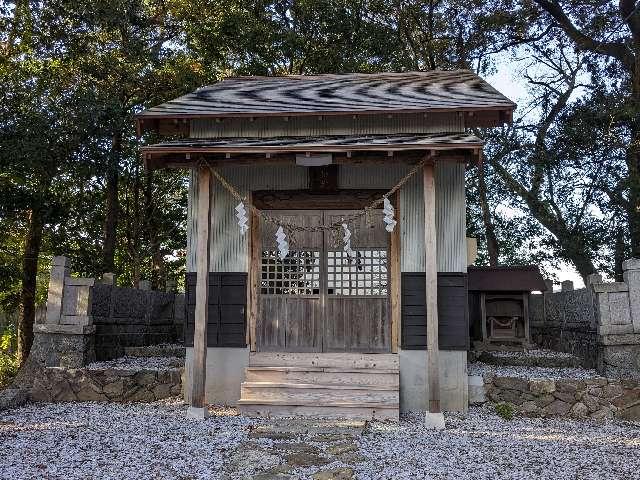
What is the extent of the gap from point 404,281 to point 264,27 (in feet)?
35.6

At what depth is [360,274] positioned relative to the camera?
958 cm

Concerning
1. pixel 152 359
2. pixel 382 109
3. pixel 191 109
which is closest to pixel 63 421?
pixel 152 359

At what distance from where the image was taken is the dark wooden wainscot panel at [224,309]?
925cm

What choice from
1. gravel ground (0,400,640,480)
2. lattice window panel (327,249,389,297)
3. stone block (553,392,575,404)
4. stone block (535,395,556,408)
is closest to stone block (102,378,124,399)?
gravel ground (0,400,640,480)

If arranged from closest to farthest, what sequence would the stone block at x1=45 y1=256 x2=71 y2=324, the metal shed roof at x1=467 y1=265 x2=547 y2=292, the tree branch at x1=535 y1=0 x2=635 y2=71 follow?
the stone block at x1=45 y1=256 x2=71 y2=324 < the metal shed roof at x1=467 y1=265 x2=547 y2=292 < the tree branch at x1=535 y1=0 x2=635 y2=71

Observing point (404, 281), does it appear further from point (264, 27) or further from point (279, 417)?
point (264, 27)

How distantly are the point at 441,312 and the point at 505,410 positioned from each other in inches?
69.8

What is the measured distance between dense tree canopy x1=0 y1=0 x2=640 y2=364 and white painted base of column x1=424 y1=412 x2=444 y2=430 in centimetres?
1014

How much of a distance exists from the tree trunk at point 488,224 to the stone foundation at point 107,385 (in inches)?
530

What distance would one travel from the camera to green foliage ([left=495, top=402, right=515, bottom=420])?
27.9ft

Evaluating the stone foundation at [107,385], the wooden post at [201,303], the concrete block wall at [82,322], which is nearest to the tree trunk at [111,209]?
the concrete block wall at [82,322]

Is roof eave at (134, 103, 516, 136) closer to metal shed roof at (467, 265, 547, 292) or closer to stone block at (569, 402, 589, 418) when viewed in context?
stone block at (569, 402, 589, 418)

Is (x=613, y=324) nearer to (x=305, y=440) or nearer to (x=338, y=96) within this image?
(x=305, y=440)

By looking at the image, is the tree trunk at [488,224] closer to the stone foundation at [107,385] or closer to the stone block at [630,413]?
the stone block at [630,413]
